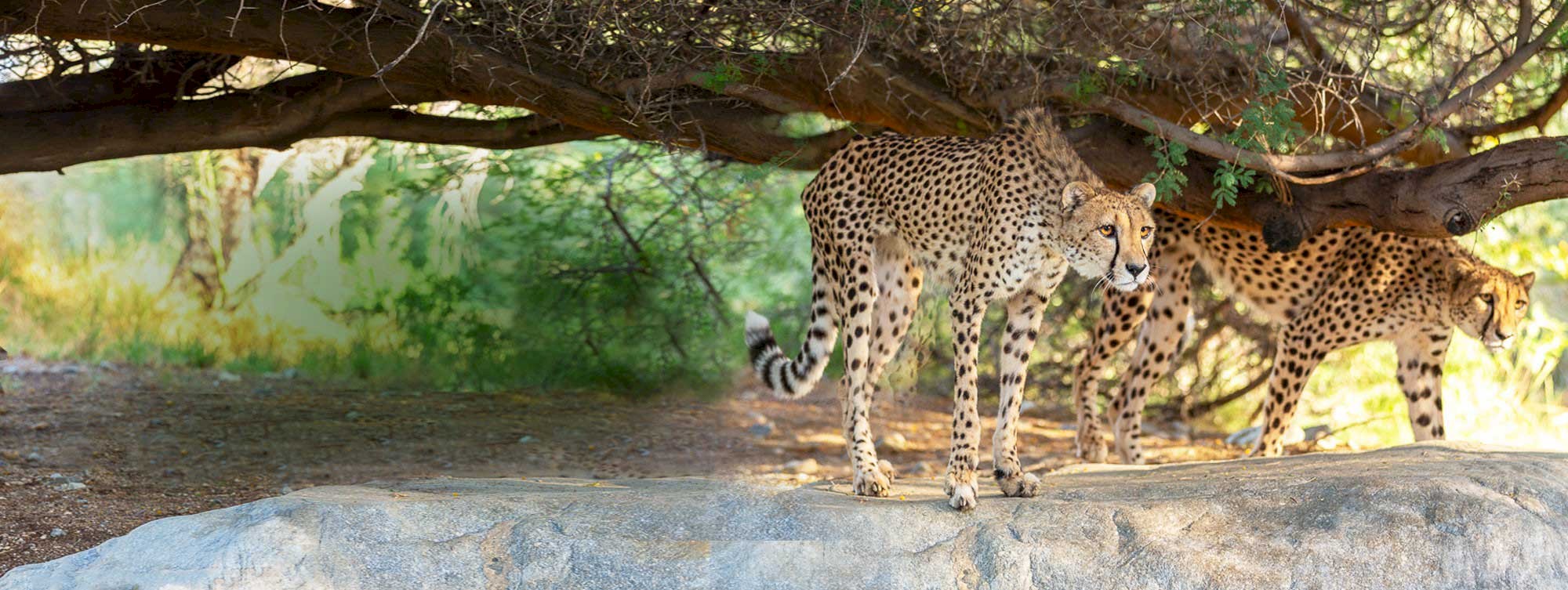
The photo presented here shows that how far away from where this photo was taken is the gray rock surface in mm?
3186

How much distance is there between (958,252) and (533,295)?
11.8 feet

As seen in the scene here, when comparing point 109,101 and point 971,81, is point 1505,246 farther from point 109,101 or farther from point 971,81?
point 109,101

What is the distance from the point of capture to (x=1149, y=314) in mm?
6410

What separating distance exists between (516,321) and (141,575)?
4.67 metres

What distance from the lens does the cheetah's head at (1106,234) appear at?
3984 millimetres

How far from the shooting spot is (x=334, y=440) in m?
6.00

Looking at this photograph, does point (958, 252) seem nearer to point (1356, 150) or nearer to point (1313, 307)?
point (1356, 150)

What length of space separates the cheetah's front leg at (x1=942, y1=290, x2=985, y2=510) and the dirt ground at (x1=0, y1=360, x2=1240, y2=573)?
3.07 ft

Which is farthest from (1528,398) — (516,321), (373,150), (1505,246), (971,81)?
(373,150)

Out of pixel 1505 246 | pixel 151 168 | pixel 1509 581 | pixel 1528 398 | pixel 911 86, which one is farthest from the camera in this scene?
pixel 151 168

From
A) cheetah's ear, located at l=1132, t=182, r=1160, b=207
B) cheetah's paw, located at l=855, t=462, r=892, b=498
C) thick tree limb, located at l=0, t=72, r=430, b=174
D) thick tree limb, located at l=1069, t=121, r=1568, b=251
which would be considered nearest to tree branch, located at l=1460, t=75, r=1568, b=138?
thick tree limb, located at l=1069, t=121, r=1568, b=251

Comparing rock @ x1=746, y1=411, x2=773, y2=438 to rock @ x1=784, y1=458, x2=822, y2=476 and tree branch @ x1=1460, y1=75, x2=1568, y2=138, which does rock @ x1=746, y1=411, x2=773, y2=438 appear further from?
tree branch @ x1=1460, y1=75, x2=1568, y2=138

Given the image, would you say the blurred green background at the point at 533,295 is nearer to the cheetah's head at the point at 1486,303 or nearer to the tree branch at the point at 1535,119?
the tree branch at the point at 1535,119

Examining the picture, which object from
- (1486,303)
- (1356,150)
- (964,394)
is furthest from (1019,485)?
(1486,303)
